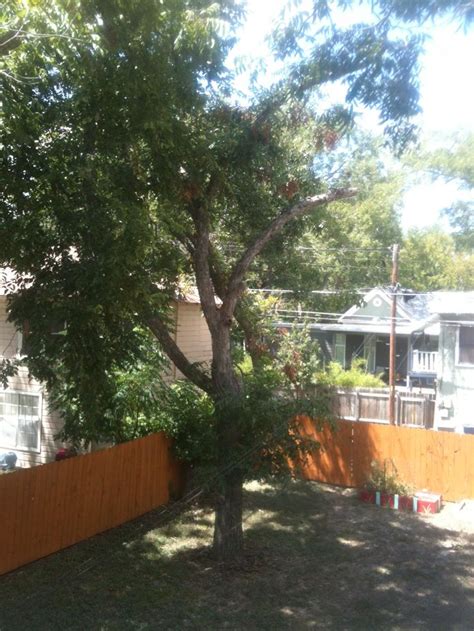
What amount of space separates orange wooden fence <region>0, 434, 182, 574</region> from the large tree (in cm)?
172

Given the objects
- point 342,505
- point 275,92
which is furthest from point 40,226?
point 342,505

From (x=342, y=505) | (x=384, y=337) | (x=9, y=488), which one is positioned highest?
(x=384, y=337)

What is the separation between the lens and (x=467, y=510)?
11.4m

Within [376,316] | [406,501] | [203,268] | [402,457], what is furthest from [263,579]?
[376,316]

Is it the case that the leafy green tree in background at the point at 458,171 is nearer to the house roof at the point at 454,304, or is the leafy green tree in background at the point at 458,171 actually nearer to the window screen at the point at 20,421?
the house roof at the point at 454,304

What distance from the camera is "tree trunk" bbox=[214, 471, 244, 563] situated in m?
8.56

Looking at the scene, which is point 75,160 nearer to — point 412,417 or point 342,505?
point 342,505

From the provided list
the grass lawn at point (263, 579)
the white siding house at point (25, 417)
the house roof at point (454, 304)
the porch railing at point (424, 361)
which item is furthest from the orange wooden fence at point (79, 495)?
the porch railing at point (424, 361)

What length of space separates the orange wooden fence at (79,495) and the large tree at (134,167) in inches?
67.6

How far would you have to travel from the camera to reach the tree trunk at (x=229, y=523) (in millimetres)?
8562

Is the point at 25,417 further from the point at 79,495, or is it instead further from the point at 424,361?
the point at 424,361

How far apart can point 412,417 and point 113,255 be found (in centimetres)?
1585

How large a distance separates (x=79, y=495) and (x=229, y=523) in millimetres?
2441

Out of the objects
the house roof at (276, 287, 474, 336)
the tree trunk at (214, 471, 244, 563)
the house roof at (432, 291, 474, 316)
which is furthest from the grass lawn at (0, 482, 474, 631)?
the house roof at (276, 287, 474, 336)
